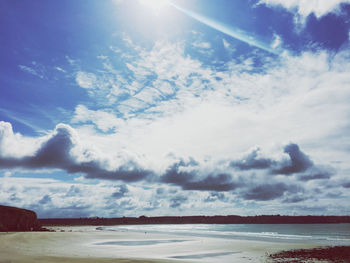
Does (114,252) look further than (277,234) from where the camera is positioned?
No

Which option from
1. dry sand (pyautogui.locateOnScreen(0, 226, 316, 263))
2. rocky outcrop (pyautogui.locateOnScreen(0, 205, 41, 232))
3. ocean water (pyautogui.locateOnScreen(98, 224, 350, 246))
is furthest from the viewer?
rocky outcrop (pyautogui.locateOnScreen(0, 205, 41, 232))

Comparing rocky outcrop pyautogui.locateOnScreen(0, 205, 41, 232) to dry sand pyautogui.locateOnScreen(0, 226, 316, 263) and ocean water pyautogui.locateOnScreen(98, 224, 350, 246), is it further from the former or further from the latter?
ocean water pyautogui.locateOnScreen(98, 224, 350, 246)

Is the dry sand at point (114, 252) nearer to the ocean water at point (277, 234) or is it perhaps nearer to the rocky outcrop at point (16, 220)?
the rocky outcrop at point (16, 220)

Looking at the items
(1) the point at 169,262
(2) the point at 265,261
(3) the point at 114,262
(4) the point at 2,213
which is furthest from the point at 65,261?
(4) the point at 2,213

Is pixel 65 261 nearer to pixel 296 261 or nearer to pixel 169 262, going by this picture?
pixel 169 262

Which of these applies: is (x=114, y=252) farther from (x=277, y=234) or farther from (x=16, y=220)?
(x=277, y=234)

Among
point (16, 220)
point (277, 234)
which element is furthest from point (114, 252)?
point (277, 234)

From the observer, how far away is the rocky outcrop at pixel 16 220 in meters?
57.4

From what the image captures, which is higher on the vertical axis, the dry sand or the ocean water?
the dry sand

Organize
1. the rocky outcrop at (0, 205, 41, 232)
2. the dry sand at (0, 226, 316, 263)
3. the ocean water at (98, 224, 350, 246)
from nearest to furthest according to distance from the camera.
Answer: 1. the dry sand at (0, 226, 316, 263)
2. the ocean water at (98, 224, 350, 246)
3. the rocky outcrop at (0, 205, 41, 232)

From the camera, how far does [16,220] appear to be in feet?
196

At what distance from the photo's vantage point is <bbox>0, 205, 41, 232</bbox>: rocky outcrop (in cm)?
5739

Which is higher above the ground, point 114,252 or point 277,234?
point 114,252

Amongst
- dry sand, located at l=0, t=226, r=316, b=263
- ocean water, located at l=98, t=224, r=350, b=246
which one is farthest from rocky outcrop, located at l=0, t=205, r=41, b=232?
ocean water, located at l=98, t=224, r=350, b=246
